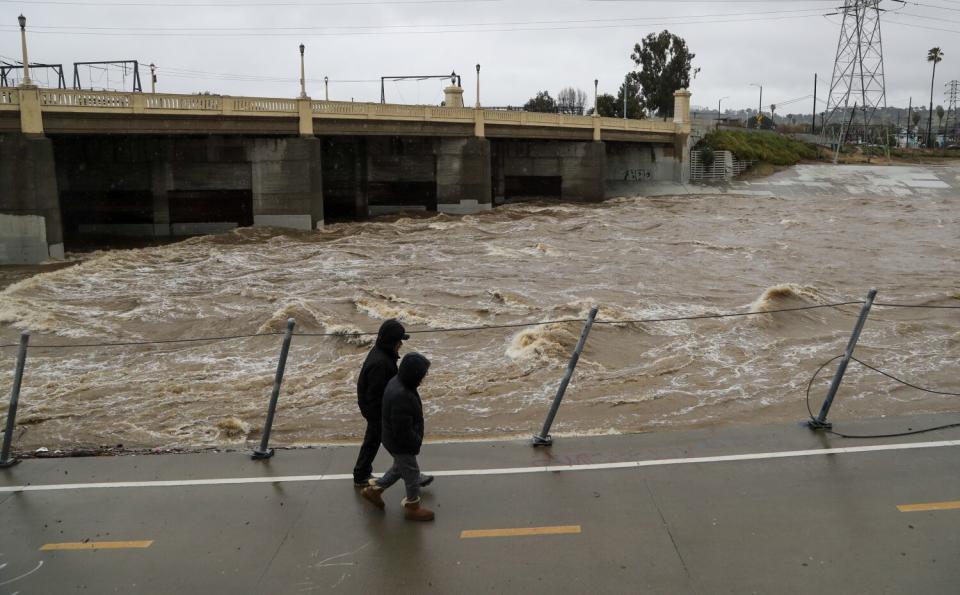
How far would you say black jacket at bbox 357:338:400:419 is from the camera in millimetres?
6477

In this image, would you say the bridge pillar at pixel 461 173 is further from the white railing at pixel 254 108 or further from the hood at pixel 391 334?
the hood at pixel 391 334

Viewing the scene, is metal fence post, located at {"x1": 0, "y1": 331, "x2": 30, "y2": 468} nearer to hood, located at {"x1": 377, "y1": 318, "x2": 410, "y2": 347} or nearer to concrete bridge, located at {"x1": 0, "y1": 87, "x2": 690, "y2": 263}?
hood, located at {"x1": 377, "y1": 318, "x2": 410, "y2": 347}

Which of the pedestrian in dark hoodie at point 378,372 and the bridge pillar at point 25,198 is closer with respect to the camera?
the pedestrian in dark hoodie at point 378,372

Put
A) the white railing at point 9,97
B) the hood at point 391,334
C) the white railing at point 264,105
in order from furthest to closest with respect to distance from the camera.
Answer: the white railing at point 264,105 < the white railing at point 9,97 < the hood at point 391,334

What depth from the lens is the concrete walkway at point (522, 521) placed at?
543 centimetres

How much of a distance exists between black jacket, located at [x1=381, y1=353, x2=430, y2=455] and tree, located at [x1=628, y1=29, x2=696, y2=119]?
275 feet

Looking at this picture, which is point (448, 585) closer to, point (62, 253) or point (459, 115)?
point (62, 253)

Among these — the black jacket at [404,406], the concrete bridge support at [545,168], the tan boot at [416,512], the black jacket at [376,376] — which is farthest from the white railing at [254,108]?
the tan boot at [416,512]

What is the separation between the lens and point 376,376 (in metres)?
6.48

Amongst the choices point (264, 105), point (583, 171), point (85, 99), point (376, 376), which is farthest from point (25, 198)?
point (583, 171)

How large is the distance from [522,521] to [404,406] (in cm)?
128

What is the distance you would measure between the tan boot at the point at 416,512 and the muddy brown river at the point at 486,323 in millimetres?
3136

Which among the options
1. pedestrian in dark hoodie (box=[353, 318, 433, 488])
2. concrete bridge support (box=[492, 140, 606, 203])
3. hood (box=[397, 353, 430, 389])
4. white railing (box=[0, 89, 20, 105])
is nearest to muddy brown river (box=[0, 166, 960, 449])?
pedestrian in dark hoodie (box=[353, 318, 433, 488])

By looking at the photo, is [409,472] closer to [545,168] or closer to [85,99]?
[85,99]
